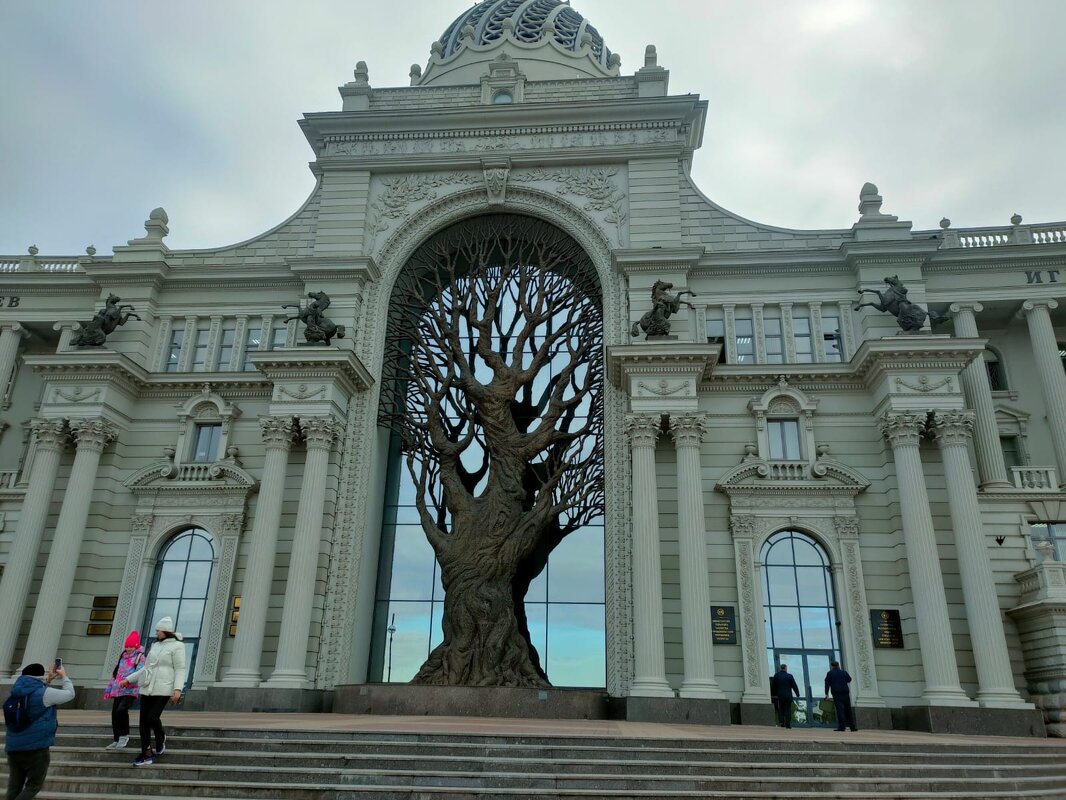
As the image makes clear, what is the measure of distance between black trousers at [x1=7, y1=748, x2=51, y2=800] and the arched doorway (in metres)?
17.3

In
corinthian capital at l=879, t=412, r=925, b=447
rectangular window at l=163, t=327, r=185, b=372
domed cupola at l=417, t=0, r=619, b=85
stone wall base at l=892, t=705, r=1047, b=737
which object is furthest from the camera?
domed cupola at l=417, t=0, r=619, b=85

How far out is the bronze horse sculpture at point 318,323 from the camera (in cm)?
2358

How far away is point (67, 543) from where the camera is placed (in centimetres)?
2234

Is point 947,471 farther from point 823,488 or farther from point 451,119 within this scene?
point 451,119

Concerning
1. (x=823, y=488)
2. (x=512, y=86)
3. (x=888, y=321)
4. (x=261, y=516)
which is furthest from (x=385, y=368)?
(x=888, y=321)

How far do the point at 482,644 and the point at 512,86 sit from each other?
19.5 m

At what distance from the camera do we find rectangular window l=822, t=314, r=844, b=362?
23906 millimetres

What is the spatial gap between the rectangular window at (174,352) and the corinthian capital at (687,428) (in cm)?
1639

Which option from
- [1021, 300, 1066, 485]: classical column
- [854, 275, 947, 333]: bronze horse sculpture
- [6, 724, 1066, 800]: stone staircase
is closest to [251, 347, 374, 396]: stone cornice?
[6, 724, 1066, 800]: stone staircase

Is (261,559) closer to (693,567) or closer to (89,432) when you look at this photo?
(89,432)

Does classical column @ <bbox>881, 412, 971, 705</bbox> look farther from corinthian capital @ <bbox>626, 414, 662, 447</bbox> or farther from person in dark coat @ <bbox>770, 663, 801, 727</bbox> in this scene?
corinthian capital @ <bbox>626, 414, 662, 447</bbox>

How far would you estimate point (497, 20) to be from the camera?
114ft

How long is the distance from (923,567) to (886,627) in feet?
6.65

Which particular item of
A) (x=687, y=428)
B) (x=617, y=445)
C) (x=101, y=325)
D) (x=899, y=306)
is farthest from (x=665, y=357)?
(x=101, y=325)
